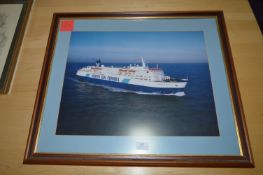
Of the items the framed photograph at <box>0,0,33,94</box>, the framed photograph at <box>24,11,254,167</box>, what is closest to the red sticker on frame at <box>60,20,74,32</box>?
the framed photograph at <box>24,11,254,167</box>

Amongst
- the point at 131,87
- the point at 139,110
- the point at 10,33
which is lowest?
the point at 139,110

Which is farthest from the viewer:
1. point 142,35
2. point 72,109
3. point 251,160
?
point 142,35

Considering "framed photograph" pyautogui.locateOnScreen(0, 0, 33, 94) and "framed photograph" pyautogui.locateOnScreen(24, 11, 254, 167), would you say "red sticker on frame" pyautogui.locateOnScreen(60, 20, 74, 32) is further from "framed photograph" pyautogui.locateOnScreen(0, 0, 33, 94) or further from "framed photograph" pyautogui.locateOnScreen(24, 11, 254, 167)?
"framed photograph" pyautogui.locateOnScreen(0, 0, 33, 94)

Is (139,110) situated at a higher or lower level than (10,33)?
lower

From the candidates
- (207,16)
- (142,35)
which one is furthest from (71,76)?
(207,16)

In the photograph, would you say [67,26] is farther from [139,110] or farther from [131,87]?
[139,110]

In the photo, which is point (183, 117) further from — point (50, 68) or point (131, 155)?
point (50, 68)

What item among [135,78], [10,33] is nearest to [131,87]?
[135,78]
